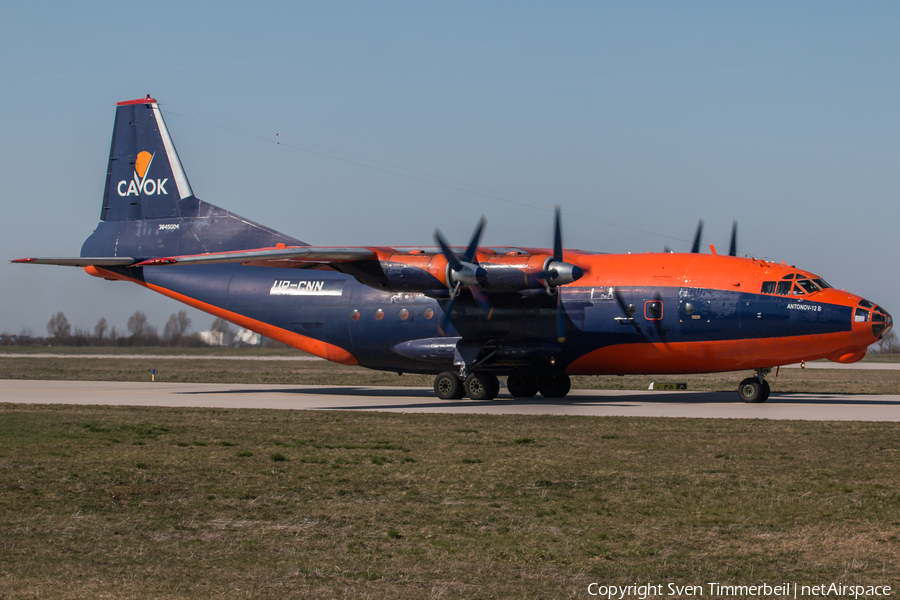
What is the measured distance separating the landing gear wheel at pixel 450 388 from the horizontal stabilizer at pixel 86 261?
43.8 feet

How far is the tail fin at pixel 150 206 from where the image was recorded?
3541 cm

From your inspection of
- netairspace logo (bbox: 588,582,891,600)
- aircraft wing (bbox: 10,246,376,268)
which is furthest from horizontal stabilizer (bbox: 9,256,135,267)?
netairspace logo (bbox: 588,582,891,600)

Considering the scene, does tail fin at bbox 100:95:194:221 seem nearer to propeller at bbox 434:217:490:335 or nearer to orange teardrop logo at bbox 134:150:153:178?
orange teardrop logo at bbox 134:150:153:178

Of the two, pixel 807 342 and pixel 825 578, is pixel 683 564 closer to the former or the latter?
pixel 825 578

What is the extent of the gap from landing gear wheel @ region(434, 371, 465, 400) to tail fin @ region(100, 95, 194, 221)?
14.0m

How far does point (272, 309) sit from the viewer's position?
33531mm

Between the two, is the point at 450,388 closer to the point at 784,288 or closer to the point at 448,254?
the point at 448,254

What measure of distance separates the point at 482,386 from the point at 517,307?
3.15m

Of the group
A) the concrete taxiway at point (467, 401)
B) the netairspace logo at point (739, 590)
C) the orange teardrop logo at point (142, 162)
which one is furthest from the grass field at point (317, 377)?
the netairspace logo at point (739, 590)

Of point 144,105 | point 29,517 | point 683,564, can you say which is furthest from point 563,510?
point 144,105

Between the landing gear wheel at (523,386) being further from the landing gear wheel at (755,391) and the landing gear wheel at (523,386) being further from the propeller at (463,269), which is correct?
the landing gear wheel at (755,391)

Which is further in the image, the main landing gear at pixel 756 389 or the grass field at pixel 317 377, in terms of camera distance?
the grass field at pixel 317 377

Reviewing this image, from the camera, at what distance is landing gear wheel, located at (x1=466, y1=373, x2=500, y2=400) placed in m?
29.8

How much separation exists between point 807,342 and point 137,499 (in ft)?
65.9
